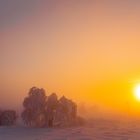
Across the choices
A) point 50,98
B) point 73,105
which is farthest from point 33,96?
point 73,105

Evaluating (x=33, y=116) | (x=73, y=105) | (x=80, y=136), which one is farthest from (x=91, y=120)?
(x=80, y=136)

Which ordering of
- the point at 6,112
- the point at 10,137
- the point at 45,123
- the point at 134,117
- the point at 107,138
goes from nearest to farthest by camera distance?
the point at 107,138 → the point at 10,137 → the point at 45,123 → the point at 6,112 → the point at 134,117

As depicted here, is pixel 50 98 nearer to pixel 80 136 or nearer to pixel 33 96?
pixel 33 96

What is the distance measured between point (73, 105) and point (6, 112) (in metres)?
7.06

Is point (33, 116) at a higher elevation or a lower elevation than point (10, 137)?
higher

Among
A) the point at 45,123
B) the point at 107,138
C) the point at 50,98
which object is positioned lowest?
the point at 107,138

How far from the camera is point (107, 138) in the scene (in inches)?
932

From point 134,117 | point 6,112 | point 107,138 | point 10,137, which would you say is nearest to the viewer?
point 107,138

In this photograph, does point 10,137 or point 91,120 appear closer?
point 10,137

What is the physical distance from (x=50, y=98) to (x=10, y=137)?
1027 cm

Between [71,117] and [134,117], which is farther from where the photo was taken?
[134,117]

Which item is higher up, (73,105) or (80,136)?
(73,105)

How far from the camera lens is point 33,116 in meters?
34.8

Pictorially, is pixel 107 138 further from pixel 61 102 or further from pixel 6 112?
pixel 6 112
